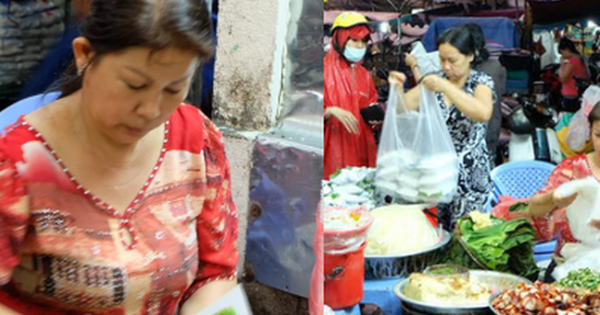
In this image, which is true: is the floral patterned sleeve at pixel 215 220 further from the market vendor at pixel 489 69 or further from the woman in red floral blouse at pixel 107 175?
the market vendor at pixel 489 69

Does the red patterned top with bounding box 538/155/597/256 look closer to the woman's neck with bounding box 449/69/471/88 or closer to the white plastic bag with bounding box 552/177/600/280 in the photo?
the white plastic bag with bounding box 552/177/600/280

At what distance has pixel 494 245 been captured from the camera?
215cm

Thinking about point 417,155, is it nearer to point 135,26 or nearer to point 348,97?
point 348,97

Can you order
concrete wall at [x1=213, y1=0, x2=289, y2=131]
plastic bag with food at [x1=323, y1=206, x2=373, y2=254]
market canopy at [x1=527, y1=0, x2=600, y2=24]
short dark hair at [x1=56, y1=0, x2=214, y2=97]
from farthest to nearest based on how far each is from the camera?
market canopy at [x1=527, y1=0, x2=600, y2=24], plastic bag with food at [x1=323, y1=206, x2=373, y2=254], concrete wall at [x1=213, y1=0, x2=289, y2=131], short dark hair at [x1=56, y1=0, x2=214, y2=97]

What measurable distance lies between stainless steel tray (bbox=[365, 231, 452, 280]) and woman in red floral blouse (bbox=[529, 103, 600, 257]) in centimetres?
31

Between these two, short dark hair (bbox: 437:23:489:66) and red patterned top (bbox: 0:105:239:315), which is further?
short dark hair (bbox: 437:23:489:66)

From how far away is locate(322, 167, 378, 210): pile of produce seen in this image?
189 centimetres

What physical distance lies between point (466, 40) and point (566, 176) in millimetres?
531

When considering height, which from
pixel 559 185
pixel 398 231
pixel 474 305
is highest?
pixel 559 185

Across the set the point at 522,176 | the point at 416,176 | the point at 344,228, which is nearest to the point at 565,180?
the point at 522,176

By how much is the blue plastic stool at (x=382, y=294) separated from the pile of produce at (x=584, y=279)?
21.4 inches

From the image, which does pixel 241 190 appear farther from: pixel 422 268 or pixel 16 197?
pixel 422 268

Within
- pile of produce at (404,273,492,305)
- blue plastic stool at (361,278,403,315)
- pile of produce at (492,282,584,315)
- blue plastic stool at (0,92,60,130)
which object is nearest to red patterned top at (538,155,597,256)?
pile of produce at (492,282,584,315)

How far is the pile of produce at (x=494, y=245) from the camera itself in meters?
2.12
